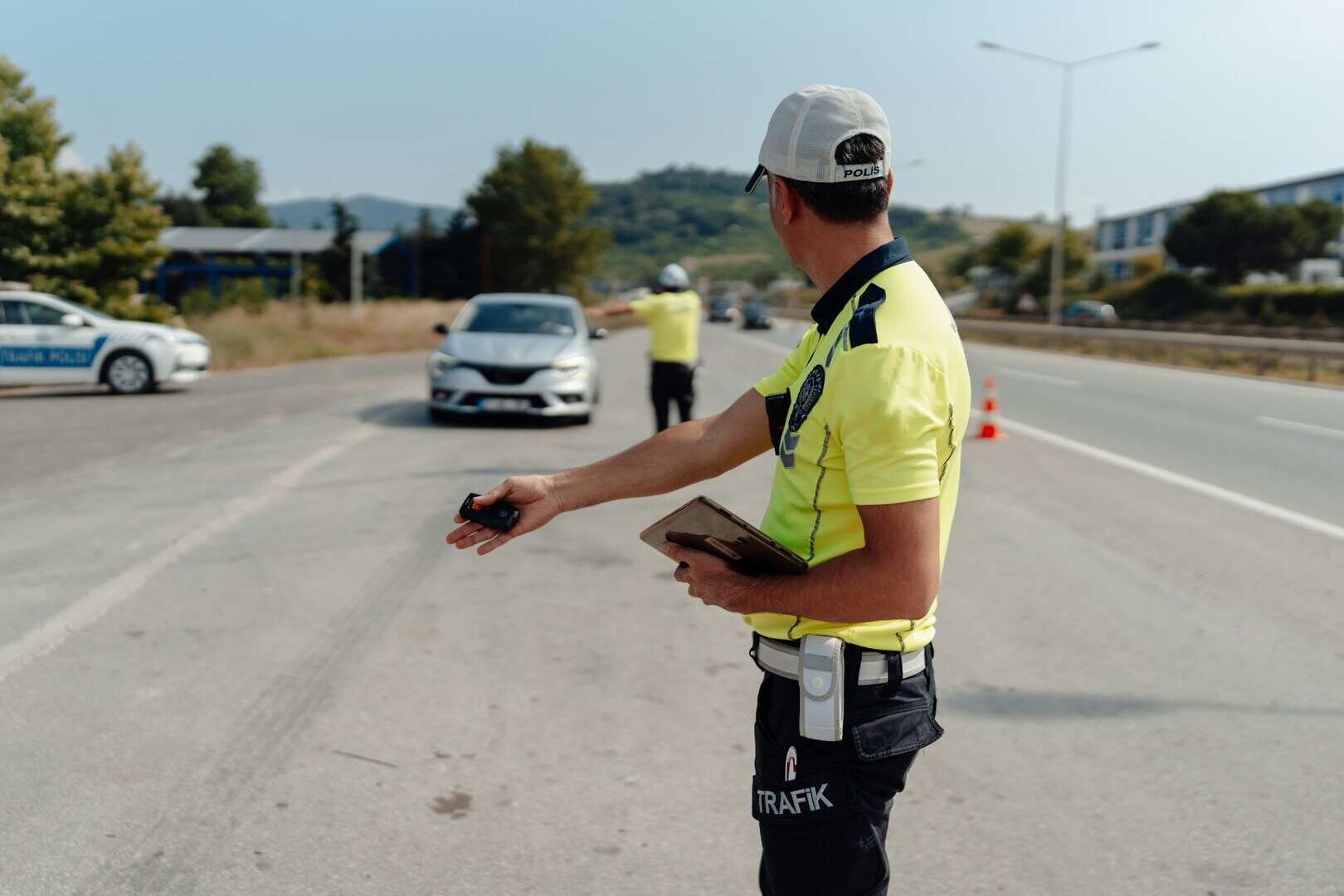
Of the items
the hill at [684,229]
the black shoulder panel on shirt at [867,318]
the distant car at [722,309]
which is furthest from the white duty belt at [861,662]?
the hill at [684,229]

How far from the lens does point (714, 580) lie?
198 centimetres

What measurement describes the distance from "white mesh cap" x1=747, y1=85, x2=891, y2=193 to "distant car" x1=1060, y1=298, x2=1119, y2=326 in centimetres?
5355

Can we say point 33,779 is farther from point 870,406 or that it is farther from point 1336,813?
point 1336,813

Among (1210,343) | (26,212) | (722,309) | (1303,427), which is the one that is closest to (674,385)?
(1303,427)

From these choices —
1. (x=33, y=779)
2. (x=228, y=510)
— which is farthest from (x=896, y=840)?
(x=228, y=510)

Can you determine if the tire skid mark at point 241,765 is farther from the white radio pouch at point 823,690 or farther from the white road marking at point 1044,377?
the white road marking at point 1044,377

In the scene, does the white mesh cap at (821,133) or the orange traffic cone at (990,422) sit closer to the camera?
the white mesh cap at (821,133)

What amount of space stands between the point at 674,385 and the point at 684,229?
16787 cm

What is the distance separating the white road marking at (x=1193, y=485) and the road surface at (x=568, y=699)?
0.09 m

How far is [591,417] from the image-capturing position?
15312 mm

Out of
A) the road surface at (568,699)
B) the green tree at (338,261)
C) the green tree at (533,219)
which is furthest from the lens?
the green tree at (533,219)

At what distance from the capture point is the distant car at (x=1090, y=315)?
5469cm

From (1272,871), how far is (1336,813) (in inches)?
21.6

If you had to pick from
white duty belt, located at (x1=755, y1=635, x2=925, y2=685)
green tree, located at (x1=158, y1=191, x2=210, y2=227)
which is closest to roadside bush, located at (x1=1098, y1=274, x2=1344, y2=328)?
white duty belt, located at (x1=755, y1=635, x2=925, y2=685)
